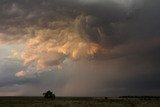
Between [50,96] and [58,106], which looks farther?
[50,96]

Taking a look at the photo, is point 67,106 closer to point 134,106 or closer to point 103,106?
point 103,106

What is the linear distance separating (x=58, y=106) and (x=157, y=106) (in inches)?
982

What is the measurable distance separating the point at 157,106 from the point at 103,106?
13.8m

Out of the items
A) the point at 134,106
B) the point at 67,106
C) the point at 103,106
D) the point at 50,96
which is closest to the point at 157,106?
the point at 134,106

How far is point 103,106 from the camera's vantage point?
72938 mm

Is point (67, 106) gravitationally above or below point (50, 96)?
below

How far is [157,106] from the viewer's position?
7394 centimetres

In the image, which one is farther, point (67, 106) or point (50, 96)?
point (50, 96)

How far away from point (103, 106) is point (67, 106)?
8997 mm

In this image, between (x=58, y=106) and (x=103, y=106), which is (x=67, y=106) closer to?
(x=58, y=106)

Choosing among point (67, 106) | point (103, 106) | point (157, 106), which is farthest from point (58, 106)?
point (157, 106)

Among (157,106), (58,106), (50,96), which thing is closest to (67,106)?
(58,106)

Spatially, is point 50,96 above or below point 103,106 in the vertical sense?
above

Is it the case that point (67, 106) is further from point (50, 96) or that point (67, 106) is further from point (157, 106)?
point (50, 96)
